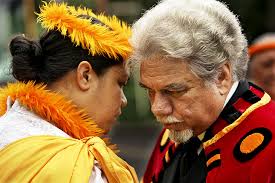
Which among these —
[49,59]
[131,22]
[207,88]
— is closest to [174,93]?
[207,88]

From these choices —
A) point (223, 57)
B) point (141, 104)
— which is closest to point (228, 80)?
point (223, 57)

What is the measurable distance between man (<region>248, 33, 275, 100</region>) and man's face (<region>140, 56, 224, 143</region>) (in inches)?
96.8

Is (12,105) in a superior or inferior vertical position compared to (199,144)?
superior

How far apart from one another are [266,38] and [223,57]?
3015 millimetres

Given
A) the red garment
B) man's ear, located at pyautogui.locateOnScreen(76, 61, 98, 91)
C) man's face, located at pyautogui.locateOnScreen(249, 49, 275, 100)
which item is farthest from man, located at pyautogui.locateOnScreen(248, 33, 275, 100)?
man's ear, located at pyautogui.locateOnScreen(76, 61, 98, 91)

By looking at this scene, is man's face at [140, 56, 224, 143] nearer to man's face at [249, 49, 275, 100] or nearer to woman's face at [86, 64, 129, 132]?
woman's face at [86, 64, 129, 132]

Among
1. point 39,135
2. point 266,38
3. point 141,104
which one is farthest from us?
point 141,104

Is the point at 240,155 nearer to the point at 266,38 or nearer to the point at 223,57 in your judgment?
the point at 223,57

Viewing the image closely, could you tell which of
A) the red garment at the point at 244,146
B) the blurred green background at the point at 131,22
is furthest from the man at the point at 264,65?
the blurred green background at the point at 131,22

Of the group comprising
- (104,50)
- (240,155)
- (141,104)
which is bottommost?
(141,104)

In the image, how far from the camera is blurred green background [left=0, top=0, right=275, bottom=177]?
36.9 ft

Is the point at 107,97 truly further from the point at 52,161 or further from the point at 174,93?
the point at 52,161

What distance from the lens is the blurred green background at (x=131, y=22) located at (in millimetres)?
11250

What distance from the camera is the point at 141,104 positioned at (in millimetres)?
13859
